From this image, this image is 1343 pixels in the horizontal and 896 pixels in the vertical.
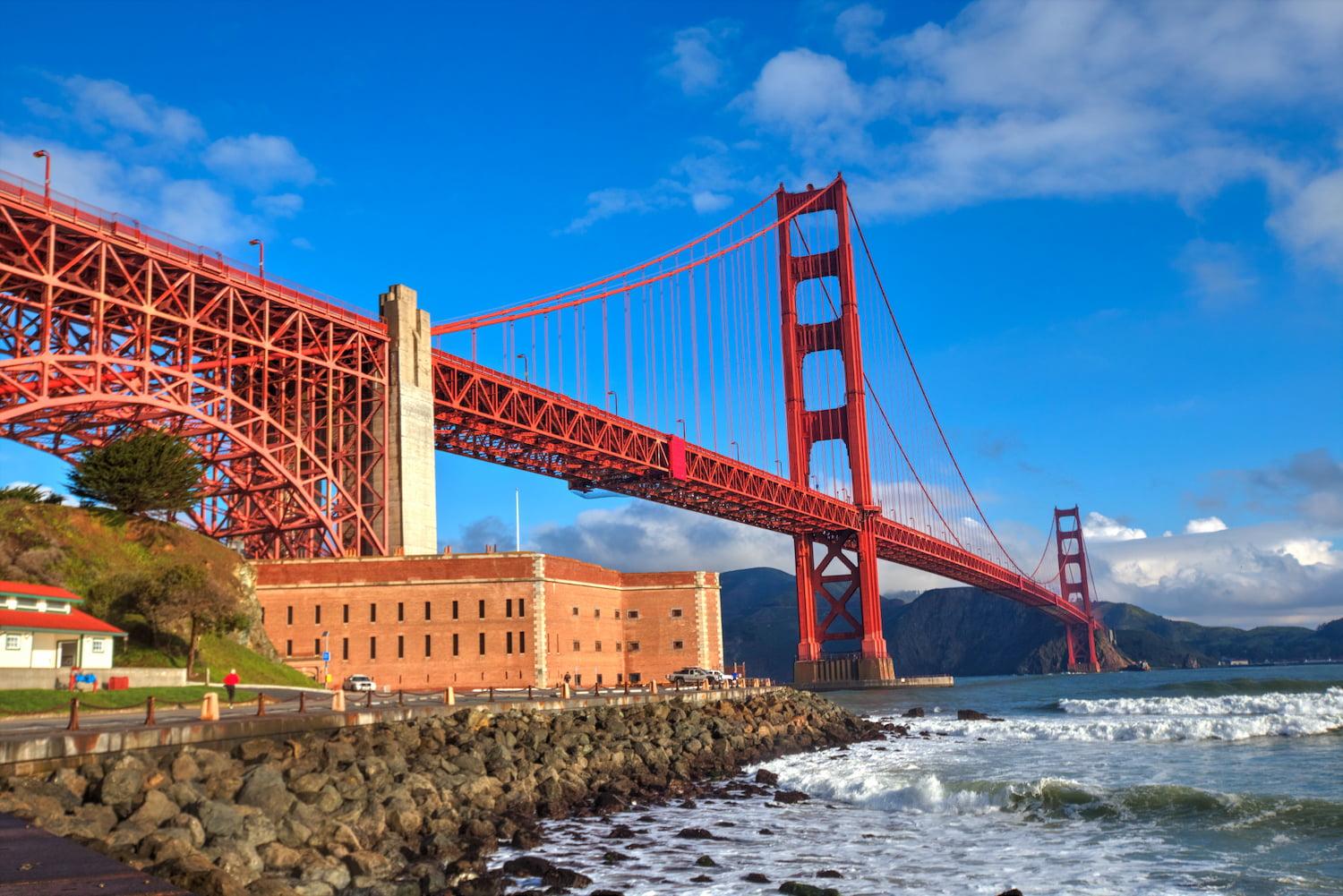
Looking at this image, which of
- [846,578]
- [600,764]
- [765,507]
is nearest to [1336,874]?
[600,764]

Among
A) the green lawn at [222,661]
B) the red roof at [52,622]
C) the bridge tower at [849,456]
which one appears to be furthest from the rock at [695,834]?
the bridge tower at [849,456]

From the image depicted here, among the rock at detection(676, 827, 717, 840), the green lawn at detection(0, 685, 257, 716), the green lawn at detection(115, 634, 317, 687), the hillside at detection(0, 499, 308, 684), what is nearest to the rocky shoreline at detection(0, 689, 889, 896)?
the rock at detection(676, 827, 717, 840)

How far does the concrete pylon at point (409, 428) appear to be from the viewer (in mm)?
57719

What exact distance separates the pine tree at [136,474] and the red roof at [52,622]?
914 cm

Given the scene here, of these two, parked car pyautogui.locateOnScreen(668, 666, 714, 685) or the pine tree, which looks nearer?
the pine tree

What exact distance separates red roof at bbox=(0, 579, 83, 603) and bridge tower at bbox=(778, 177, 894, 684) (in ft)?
233

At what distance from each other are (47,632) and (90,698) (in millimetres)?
4322

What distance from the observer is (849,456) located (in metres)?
100

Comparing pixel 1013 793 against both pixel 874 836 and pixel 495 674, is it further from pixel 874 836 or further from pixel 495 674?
pixel 495 674

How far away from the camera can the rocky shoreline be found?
52.4ft

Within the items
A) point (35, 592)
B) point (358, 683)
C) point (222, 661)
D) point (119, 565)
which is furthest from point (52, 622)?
point (358, 683)

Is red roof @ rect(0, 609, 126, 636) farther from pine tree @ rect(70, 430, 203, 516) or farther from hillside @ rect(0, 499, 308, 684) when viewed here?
pine tree @ rect(70, 430, 203, 516)

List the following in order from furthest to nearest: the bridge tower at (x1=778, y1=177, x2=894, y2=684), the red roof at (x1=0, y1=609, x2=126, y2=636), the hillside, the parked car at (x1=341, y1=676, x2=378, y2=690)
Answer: the bridge tower at (x1=778, y1=177, x2=894, y2=684) → the parked car at (x1=341, y1=676, x2=378, y2=690) → the hillside → the red roof at (x1=0, y1=609, x2=126, y2=636)

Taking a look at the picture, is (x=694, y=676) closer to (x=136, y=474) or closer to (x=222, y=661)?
(x=222, y=661)
